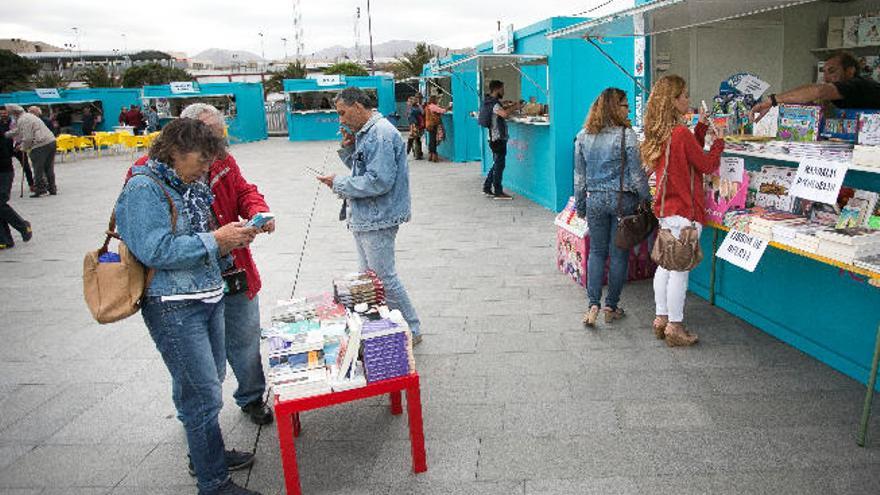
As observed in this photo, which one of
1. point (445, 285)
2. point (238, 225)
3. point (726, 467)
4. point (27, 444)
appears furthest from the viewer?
point (445, 285)

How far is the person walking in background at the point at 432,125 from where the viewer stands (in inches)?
562

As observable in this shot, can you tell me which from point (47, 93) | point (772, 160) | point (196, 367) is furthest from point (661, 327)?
point (47, 93)

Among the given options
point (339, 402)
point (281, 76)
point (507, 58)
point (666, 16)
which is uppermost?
point (281, 76)

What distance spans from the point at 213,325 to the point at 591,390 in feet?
6.79

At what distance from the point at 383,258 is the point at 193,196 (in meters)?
1.55

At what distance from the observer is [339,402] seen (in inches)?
106

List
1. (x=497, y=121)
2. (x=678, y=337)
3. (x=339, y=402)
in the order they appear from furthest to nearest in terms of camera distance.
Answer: (x=497, y=121)
(x=678, y=337)
(x=339, y=402)

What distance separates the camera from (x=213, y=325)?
105 inches

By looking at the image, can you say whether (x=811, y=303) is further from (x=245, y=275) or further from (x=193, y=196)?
(x=193, y=196)

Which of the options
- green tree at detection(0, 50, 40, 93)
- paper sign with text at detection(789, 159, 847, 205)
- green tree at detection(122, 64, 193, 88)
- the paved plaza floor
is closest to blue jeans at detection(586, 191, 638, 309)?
the paved plaza floor

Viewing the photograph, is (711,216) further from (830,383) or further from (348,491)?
(348,491)

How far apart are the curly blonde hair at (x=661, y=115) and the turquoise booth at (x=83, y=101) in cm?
2364

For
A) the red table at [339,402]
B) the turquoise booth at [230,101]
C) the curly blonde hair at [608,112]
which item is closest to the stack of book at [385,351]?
the red table at [339,402]

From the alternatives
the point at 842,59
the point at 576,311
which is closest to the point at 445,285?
the point at 576,311
